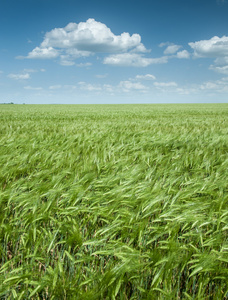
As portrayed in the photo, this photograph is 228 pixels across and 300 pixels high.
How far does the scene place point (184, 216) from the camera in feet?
5.17

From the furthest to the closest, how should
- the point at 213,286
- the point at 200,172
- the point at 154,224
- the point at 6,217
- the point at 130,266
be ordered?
the point at 200,172 < the point at 6,217 < the point at 154,224 < the point at 213,286 < the point at 130,266

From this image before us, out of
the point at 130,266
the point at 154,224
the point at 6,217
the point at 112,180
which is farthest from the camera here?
the point at 112,180

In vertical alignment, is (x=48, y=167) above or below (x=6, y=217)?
above

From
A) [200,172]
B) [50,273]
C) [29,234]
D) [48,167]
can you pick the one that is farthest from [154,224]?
[48,167]

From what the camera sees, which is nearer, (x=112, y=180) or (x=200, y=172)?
(x=112, y=180)

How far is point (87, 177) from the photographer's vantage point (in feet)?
7.50

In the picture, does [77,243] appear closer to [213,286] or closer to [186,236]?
[186,236]

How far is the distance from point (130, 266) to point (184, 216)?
584 millimetres

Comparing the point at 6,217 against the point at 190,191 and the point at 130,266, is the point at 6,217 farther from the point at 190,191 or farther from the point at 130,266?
the point at 190,191

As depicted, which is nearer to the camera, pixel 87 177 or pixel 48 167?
pixel 87 177

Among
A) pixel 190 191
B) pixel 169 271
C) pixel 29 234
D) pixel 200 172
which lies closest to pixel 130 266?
pixel 169 271

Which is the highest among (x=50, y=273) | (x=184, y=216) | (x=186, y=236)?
(x=184, y=216)

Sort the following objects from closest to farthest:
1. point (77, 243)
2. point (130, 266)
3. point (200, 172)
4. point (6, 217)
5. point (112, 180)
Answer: point (130, 266) < point (77, 243) < point (6, 217) < point (112, 180) < point (200, 172)

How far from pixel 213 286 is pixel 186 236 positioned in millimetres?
332
